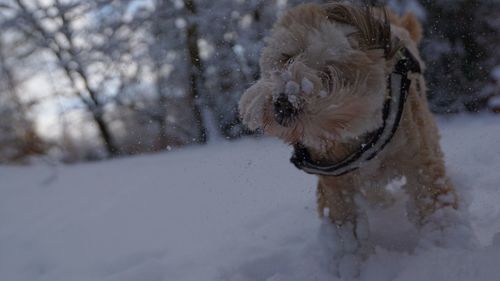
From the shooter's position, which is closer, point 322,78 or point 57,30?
point 322,78

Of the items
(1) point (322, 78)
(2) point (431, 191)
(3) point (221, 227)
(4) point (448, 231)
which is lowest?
(3) point (221, 227)

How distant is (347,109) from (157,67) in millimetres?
9380

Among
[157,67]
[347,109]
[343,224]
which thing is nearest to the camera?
[347,109]

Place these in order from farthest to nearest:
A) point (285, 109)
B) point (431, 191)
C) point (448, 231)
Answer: point (431, 191) < point (448, 231) < point (285, 109)

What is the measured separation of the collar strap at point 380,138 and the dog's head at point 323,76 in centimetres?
5

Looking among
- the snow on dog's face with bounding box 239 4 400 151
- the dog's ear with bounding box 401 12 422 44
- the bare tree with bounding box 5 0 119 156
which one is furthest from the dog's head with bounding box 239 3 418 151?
the bare tree with bounding box 5 0 119 156

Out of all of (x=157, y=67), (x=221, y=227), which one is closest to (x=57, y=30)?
(x=157, y=67)

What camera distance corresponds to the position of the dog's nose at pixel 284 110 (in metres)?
1.96

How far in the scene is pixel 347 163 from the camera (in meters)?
2.36

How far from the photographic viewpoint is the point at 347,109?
82.5 inches

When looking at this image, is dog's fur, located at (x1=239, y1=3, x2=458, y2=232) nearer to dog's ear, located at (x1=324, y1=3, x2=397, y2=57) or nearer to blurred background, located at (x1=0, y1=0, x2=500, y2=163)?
dog's ear, located at (x1=324, y1=3, x2=397, y2=57)

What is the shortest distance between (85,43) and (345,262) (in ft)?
33.5

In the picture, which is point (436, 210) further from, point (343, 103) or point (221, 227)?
point (221, 227)

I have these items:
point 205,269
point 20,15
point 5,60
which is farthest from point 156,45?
point 205,269
